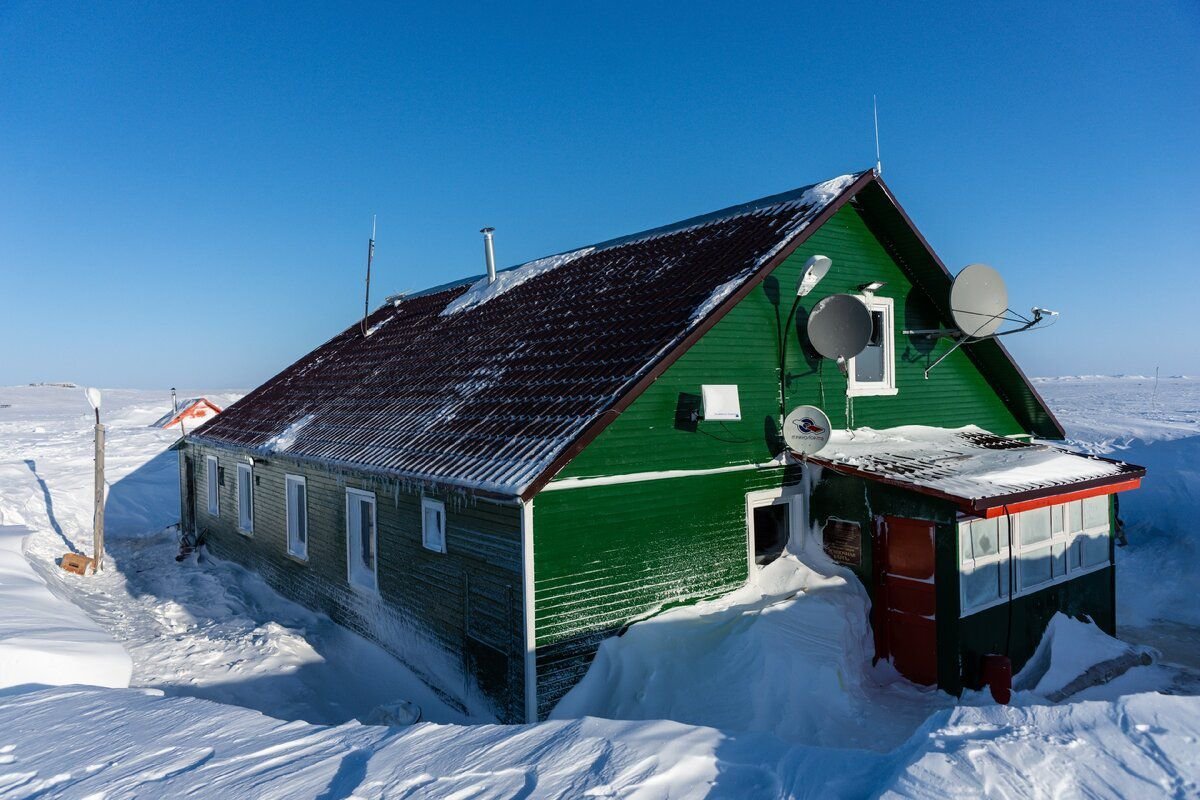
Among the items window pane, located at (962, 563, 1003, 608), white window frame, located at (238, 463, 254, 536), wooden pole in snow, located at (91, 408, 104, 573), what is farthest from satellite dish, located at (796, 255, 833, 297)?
wooden pole in snow, located at (91, 408, 104, 573)

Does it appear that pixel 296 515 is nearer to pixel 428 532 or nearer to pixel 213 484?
pixel 428 532

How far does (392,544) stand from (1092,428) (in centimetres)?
3689

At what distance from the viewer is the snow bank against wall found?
22.4ft

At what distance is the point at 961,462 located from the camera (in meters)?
10.0

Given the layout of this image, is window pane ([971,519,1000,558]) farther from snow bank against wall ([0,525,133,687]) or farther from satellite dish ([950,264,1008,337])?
snow bank against wall ([0,525,133,687])

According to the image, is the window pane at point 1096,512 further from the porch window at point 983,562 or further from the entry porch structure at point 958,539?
the porch window at point 983,562

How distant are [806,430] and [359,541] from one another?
657 centimetres

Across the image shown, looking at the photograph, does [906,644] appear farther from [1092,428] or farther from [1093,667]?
[1092,428]

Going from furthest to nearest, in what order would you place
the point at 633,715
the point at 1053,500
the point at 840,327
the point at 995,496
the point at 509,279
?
1. the point at 509,279
2. the point at 840,327
3. the point at 1053,500
4. the point at 995,496
5. the point at 633,715

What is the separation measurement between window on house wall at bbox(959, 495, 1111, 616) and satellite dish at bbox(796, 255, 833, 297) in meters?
3.40

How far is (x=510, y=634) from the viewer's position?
796 centimetres

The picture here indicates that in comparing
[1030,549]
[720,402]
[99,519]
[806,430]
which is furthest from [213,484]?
[1030,549]

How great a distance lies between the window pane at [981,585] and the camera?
29.2 feet

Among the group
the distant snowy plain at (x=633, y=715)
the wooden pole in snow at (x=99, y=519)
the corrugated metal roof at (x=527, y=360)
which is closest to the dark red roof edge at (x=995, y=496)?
the distant snowy plain at (x=633, y=715)
